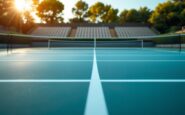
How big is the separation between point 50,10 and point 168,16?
2613 centimetres

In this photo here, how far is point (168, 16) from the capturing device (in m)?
35.7

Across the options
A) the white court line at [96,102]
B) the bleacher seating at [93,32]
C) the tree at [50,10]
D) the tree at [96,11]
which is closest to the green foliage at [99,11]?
the tree at [96,11]

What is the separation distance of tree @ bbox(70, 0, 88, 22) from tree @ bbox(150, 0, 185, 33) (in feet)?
66.5

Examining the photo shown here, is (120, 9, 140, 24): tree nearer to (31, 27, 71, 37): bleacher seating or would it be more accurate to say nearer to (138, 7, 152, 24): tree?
(138, 7, 152, 24): tree

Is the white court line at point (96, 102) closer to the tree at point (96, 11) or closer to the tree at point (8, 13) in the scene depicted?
the tree at point (8, 13)

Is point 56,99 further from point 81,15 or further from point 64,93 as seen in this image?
point 81,15

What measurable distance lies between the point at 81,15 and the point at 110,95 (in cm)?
5159

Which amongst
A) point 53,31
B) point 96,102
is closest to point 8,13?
point 53,31

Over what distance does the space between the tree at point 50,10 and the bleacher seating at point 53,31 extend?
13376 millimetres

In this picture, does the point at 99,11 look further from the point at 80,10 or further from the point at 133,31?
the point at 133,31

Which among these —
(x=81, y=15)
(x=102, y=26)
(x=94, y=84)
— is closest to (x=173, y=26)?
(x=102, y=26)

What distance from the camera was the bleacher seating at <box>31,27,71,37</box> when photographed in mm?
33688

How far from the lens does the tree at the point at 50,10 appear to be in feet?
→ 158

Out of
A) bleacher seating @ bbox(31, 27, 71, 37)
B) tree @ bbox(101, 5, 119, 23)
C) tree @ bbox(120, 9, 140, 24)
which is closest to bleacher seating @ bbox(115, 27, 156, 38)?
bleacher seating @ bbox(31, 27, 71, 37)
